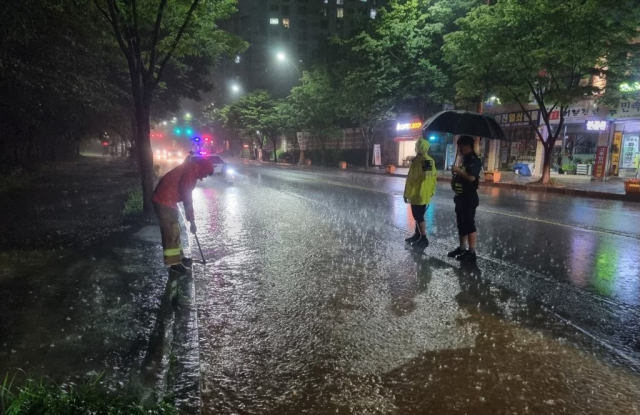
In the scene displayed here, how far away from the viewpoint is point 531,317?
4.39m

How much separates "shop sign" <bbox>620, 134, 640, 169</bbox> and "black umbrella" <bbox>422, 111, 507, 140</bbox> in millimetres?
21589

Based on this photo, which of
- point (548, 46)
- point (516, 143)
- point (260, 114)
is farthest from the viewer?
point (260, 114)

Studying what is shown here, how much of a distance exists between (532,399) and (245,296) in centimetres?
313

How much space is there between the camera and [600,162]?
23078 millimetres

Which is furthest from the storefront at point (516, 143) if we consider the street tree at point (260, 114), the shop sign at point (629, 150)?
the street tree at point (260, 114)

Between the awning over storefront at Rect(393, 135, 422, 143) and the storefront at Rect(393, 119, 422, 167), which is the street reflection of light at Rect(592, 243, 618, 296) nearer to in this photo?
the storefront at Rect(393, 119, 422, 167)

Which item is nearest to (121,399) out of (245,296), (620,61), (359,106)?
(245,296)

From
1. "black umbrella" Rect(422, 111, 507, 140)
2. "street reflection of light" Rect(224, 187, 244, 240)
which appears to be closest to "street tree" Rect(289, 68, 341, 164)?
"street reflection of light" Rect(224, 187, 244, 240)

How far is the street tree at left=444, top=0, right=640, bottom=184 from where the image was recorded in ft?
52.8

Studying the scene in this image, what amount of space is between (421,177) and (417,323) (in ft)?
11.4

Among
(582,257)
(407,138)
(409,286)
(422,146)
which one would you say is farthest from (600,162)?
(409,286)

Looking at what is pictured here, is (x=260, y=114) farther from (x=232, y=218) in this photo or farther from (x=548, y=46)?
(x=232, y=218)

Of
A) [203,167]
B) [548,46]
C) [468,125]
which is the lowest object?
[203,167]

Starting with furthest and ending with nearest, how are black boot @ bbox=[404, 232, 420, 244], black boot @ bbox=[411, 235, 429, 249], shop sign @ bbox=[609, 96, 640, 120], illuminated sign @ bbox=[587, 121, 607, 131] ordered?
illuminated sign @ bbox=[587, 121, 607, 131], shop sign @ bbox=[609, 96, 640, 120], black boot @ bbox=[404, 232, 420, 244], black boot @ bbox=[411, 235, 429, 249]
